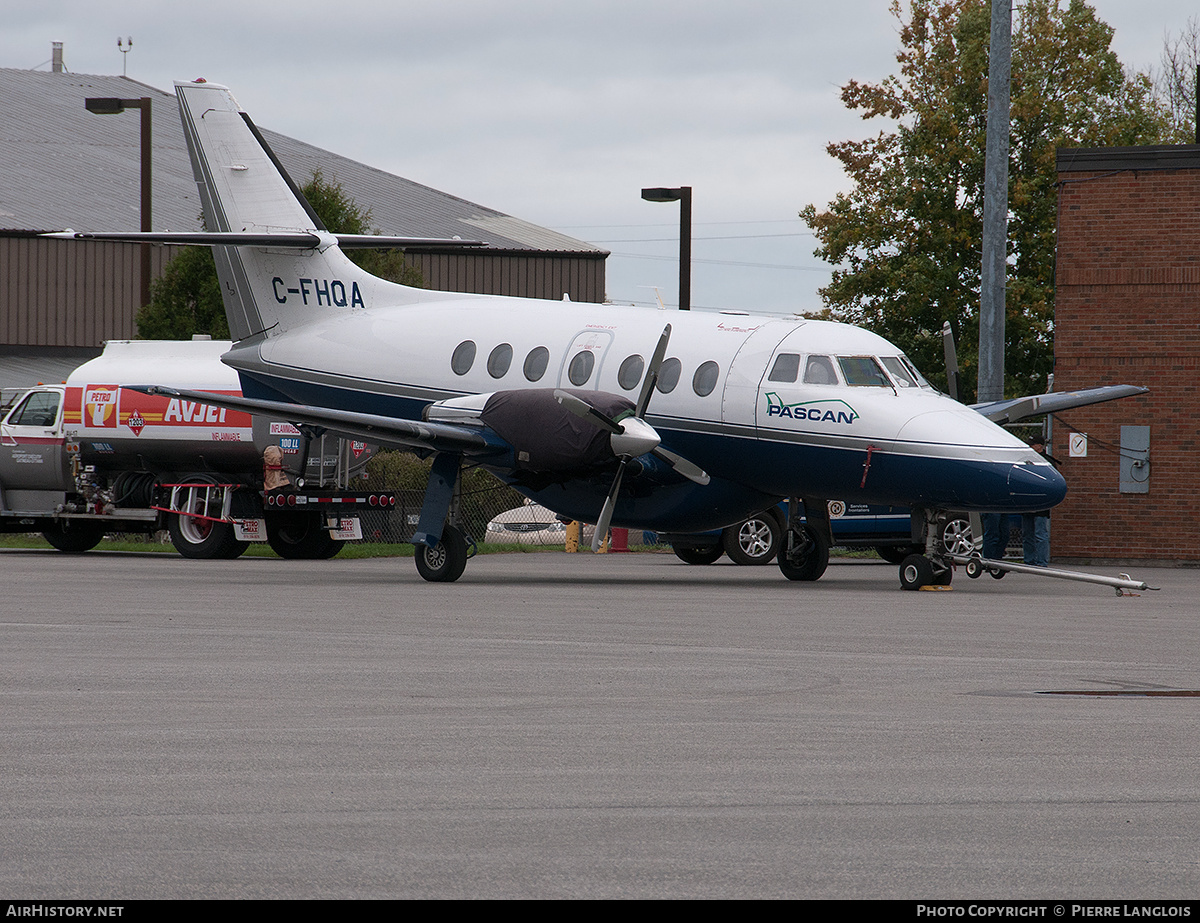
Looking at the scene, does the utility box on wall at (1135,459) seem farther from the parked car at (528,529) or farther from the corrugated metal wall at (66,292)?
the corrugated metal wall at (66,292)

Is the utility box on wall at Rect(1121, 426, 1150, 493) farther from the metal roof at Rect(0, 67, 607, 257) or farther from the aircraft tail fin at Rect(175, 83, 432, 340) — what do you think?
the metal roof at Rect(0, 67, 607, 257)

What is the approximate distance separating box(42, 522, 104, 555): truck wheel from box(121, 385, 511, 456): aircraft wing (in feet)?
28.3

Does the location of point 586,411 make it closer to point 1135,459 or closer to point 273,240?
point 273,240

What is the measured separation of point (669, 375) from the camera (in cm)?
1931

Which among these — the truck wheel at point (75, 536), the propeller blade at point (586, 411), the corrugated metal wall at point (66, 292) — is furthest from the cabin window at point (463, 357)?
the corrugated metal wall at point (66, 292)

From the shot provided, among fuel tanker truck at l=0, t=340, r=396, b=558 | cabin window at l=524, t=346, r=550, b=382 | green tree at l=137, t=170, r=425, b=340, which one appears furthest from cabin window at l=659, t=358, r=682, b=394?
green tree at l=137, t=170, r=425, b=340

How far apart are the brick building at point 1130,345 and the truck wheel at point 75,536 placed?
16263 mm

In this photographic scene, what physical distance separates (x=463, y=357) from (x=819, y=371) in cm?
477

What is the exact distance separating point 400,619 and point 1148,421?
1672 cm

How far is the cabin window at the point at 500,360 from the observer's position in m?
20.2

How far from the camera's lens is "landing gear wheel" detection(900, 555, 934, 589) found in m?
18.6

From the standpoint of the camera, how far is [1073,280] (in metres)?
26.9
